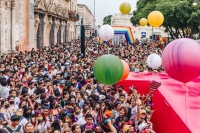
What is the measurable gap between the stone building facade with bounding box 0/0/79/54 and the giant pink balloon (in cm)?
1592

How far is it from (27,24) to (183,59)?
2086 cm

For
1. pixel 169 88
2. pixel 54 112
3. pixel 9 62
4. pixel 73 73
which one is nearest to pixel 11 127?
pixel 54 112

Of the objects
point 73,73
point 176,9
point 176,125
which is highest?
point 176,9

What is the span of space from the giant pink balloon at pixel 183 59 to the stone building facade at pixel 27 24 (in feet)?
52.2

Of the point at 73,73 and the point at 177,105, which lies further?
the point at 73,73

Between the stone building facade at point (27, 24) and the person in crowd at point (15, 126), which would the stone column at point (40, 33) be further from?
the person in crowd at point (15, 126)

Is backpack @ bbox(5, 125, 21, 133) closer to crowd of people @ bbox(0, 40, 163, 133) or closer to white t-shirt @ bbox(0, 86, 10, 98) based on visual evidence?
crowd of people @ bbox(0, 40, 163, 133)

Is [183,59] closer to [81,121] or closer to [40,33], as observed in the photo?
[81,121]

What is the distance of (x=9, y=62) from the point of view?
1546 cm

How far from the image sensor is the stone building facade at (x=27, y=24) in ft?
69.9

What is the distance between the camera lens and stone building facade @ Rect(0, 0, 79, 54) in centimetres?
2130

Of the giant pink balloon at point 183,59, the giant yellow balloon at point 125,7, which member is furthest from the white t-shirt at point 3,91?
the giant yellow balloon at point 125,7

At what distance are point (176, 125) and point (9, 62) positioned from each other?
32.9ft

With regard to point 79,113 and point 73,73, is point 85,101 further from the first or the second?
point 73,73
